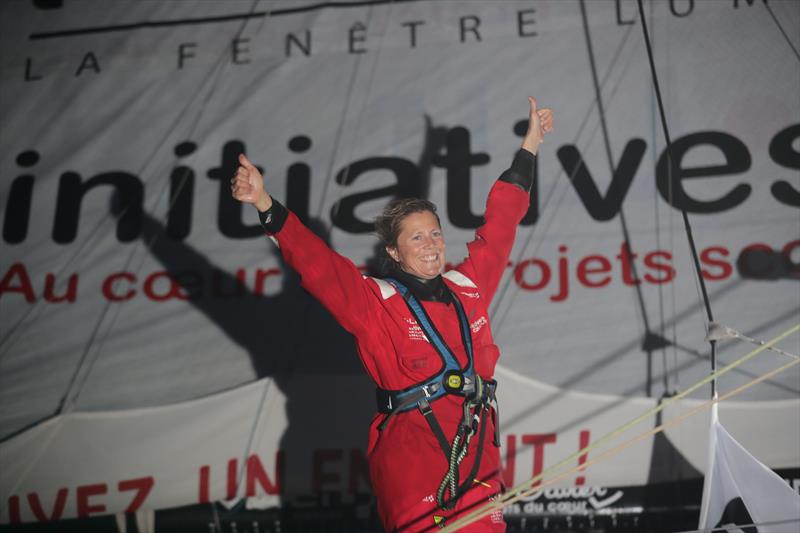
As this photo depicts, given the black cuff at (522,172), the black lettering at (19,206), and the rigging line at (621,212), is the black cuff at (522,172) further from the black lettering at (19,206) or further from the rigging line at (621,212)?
the black lettering at (19,206)

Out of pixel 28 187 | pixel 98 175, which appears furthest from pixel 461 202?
pixel 28 187

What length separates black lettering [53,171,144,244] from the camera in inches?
126

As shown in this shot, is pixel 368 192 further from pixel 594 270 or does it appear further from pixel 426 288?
pixel 426 288

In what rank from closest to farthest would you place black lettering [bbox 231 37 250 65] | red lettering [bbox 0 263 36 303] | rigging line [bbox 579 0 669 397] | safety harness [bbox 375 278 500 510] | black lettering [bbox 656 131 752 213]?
safety harness [bbox 375 278 500 510]
rigging line [bbox 579 0 669 397]
black lettering [bbox 656 131 752 213]
red lettering [bbox 0 263 36 303]
black lettering [bbox 231 37 250 65]

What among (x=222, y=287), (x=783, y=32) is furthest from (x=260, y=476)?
(x=783, y=32)

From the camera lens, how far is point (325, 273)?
5.09 feet

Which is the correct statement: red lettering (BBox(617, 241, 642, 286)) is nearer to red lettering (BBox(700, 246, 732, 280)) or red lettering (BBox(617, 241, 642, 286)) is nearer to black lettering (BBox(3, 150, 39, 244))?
red lettering (BBox(700, 246, 732, 280))

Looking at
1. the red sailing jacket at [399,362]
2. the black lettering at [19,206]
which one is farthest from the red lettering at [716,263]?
the black lettering at [19,206]

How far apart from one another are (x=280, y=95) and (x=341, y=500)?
173 centimetres

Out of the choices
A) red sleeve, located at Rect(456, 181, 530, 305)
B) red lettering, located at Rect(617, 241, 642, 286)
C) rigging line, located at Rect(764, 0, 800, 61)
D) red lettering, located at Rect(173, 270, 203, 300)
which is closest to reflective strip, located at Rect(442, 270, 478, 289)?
red sleeve, located at Rect(456, 181, 530, 305)

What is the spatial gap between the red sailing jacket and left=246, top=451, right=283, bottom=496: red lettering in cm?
123

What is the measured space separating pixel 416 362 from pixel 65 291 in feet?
6.91

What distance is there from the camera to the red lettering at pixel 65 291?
3.11 meters

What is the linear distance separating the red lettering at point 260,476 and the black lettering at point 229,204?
913 mm
